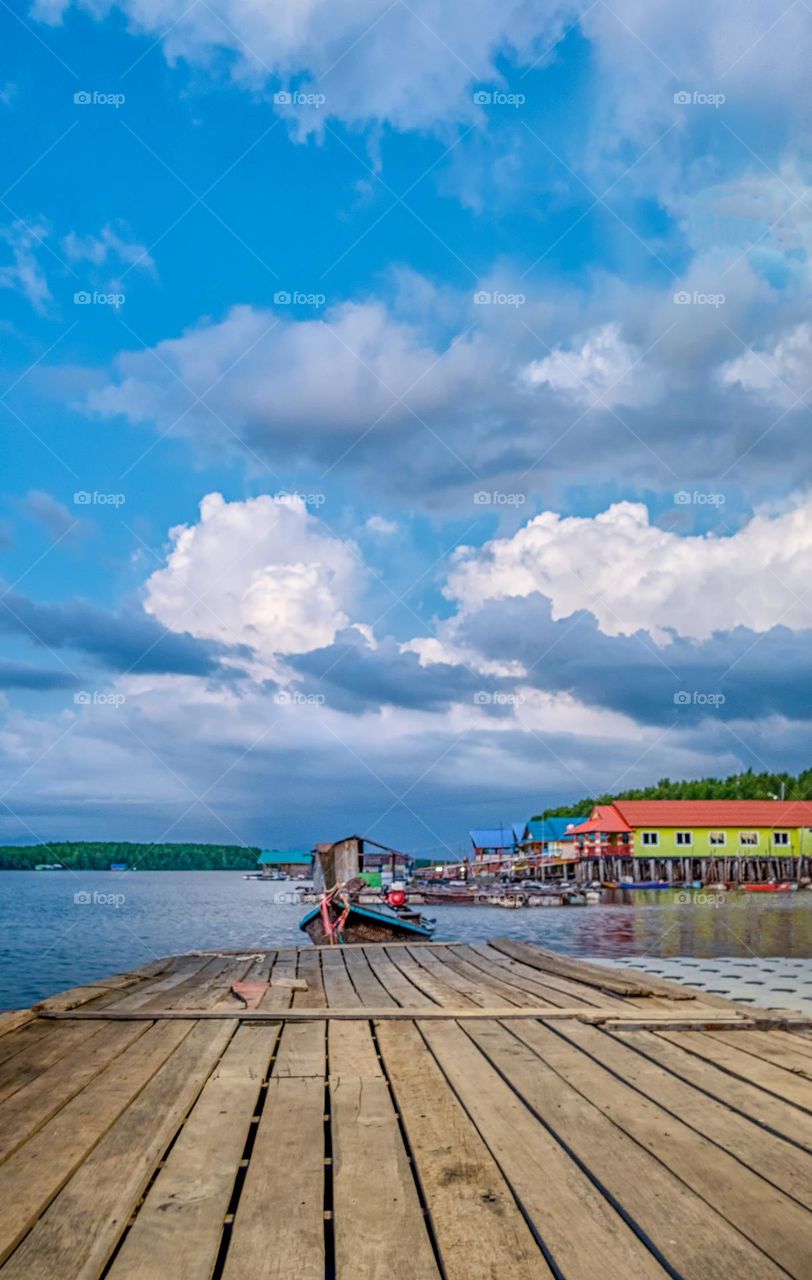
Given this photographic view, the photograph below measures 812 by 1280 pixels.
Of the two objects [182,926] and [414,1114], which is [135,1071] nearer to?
[414,1114]

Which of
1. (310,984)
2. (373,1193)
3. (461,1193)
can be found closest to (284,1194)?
(373,1193)

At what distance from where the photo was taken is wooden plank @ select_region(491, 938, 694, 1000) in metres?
7.33

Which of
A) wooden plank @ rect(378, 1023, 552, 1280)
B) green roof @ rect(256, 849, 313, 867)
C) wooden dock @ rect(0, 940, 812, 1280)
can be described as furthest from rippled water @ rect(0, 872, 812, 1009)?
green roof @ rect(256, 849, 313, 867)

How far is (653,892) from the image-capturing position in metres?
74.8

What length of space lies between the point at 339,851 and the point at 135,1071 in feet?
61.3

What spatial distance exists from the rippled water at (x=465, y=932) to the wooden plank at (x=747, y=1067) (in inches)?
778

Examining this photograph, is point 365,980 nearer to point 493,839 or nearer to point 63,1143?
point 63,1143

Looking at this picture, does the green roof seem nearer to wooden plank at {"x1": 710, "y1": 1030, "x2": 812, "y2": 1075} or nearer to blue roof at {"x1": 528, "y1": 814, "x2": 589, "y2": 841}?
blue roof at {"x1": 528, "y1": 814, "x2": 589, "y2": 841}

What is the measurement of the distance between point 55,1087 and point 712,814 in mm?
80585

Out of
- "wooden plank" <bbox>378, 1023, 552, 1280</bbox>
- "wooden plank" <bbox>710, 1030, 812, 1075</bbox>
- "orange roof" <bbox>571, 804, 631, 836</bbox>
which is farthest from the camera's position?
"orange roof" <bbox>571, 804, 631, 836</bbox>

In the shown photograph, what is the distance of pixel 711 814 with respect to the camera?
79438 mm

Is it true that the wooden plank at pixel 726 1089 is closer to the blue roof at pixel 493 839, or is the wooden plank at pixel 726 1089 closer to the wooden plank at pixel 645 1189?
the wooden plank at pixel 645 1189

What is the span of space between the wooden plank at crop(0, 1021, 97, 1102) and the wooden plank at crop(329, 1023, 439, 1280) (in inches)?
58.4

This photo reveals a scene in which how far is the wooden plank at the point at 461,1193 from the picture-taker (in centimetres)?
250
